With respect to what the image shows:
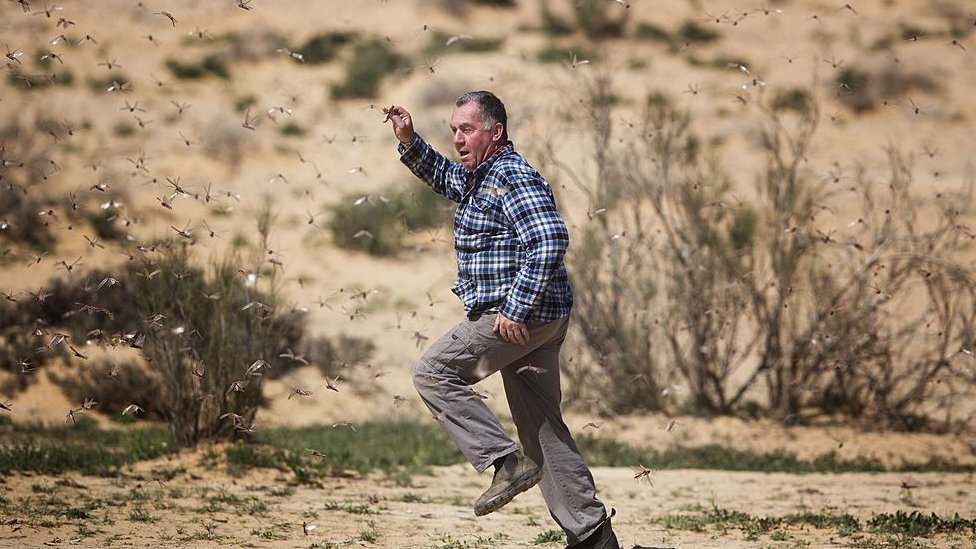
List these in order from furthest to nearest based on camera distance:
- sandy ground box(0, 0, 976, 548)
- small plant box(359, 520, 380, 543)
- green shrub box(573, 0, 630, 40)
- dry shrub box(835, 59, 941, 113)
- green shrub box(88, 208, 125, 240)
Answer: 1. green shrub box(573, 0, 630, 40)
2. dry shrub box(835, 59, 941, 113)
3. green shrub box(88, 208, 125, 240)
4. sandy ground box(0, 0, 976, 548)
5. small plant box(359, 520, 380, 543)

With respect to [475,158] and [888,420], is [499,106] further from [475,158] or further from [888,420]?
[888,420]

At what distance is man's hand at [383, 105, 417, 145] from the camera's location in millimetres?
4570

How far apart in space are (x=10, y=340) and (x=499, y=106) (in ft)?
24.4

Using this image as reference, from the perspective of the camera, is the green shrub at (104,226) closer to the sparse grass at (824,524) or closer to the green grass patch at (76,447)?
the green grass patch at (76,447)

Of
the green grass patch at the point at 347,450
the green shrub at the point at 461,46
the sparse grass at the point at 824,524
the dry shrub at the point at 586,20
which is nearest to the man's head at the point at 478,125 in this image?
the sparse grass at the point at 824,524

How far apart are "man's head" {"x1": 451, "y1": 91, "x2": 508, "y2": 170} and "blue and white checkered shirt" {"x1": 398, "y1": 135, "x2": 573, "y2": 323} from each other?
0.17 feet

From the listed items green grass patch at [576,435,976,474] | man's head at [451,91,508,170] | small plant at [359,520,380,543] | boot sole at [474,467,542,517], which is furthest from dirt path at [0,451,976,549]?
man's head at [451,91,508,170]

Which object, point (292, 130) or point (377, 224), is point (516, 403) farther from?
point (292, 130)

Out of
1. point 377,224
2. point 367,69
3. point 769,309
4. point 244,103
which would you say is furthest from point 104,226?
point 367,69

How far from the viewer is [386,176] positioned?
1834cm

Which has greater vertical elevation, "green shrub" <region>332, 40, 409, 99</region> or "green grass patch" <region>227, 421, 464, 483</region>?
"green shrub" <region>332, 40, 409, 99</region>

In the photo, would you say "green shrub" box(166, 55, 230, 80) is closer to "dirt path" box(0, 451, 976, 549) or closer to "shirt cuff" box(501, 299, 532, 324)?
"dirt path" box(0, 451, 976, 549)

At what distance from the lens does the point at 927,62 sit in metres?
26.5

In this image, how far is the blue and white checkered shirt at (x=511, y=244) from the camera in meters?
4.10
